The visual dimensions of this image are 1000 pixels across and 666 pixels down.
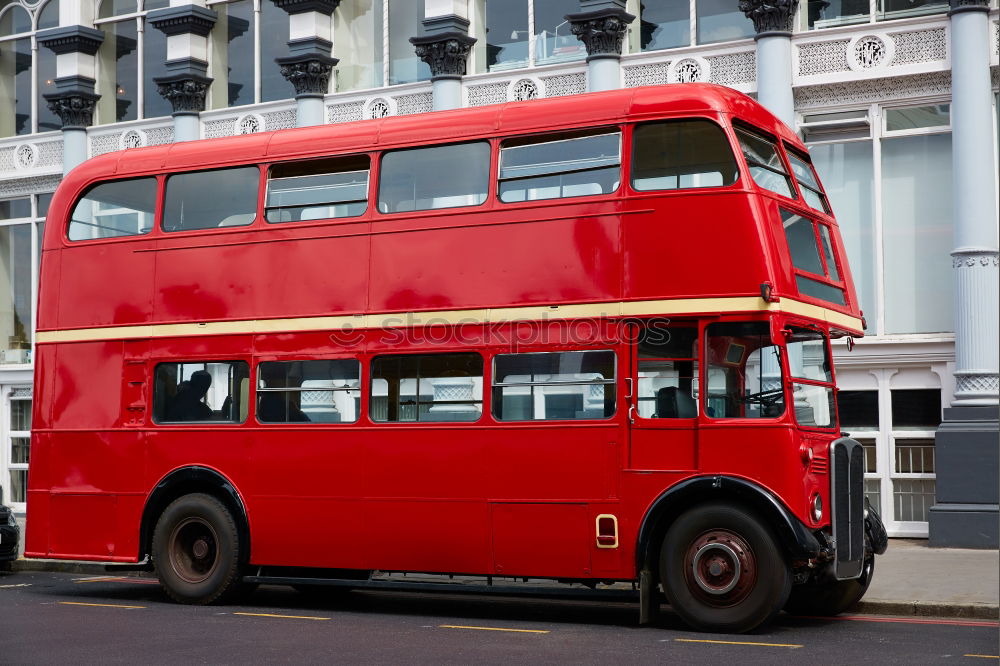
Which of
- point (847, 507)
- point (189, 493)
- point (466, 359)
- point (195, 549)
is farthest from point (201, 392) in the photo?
point (847, 507)

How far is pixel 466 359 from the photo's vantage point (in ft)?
39.1

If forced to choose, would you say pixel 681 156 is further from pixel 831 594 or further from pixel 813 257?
pixel 831 594

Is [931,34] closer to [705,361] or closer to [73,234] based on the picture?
[705,361]

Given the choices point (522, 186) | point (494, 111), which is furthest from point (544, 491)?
point (494, 111)

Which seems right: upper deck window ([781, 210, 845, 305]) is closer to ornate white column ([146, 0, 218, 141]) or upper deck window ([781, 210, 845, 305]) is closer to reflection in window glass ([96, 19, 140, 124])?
ornate white column ([146, 0, 218, 141])

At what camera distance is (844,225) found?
18141 mm

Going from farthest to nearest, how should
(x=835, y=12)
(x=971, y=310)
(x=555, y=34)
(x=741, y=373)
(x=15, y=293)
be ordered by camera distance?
(x=15, y=293) → (x=555, y=34) → (x=835, y=12) → (x=971, y=310) → (x=741, y=373)

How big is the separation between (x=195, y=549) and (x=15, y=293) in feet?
47.2

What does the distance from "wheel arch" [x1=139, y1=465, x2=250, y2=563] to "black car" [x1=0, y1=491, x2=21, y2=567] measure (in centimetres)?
412

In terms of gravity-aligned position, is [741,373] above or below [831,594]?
above

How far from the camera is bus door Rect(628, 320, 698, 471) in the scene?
1093cm

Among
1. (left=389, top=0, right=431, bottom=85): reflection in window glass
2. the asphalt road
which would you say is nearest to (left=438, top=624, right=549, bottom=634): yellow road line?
the asphalt road

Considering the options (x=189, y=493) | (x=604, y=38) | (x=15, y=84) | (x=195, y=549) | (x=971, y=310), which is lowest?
(x=195, y=549)

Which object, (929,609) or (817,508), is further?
(929,609)
